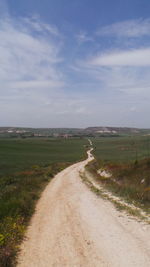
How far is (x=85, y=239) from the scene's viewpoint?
8859 mm

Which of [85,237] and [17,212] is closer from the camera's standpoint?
[85,237]

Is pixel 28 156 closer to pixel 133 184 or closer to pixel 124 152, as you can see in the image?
pixel 124 152

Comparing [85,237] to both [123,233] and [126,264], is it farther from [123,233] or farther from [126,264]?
[126,264]

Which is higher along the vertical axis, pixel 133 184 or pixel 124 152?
pixel 133 184

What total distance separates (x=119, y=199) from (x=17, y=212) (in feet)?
24.7

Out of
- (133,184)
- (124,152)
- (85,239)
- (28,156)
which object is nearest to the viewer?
(85,239)

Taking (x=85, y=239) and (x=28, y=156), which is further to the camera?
(x=28, y=156)

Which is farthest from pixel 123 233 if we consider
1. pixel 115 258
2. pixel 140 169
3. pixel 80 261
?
pixel 140 169

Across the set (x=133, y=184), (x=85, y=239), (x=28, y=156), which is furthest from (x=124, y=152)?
(x=85, y=239)

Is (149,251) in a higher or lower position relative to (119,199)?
higher

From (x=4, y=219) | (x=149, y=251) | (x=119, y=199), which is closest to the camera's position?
(x=149, y=251)

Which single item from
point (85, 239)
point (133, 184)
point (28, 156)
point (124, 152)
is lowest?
point (28, 156)

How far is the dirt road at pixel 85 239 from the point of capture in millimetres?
7105

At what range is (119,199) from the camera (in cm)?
1606
